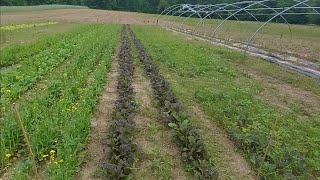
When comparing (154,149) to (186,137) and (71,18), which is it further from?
(71,18)

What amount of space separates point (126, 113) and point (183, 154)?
5.19 ft

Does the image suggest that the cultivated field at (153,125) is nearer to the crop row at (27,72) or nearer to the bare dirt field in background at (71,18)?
the crop row at (27,72)

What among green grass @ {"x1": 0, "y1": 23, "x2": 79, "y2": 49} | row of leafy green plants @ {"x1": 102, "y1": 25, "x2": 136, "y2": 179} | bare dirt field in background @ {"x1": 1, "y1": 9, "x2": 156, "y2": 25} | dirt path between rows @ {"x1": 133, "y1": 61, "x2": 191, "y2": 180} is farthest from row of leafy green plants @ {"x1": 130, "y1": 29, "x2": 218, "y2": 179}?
bare dirt field in background @ {"x1": 1, "y1": 9, "x2": 156, "y2": 25}

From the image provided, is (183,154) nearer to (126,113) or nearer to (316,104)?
(126,113)

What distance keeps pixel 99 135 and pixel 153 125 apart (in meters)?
0.99

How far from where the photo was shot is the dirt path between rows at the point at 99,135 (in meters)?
4.09

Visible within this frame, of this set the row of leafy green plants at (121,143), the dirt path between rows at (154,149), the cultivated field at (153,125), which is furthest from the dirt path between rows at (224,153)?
the row of leafy green plants at (121,143)

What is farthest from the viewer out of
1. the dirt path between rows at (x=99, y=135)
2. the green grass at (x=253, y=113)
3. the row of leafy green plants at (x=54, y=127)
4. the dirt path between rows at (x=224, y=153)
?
the green grass at (x=253, y=113)

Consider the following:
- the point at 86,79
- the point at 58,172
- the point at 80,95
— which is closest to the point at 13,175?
the point at 58,172

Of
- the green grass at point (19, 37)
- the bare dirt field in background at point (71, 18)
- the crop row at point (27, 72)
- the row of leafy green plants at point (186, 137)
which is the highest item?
the row of leafy green plants at point (186, 137)

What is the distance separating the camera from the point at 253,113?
627 centimetres

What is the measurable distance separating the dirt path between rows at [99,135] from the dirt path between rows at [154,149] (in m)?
0.51

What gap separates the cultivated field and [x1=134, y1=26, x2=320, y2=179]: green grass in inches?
0.7

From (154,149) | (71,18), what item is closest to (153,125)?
(154,149)
